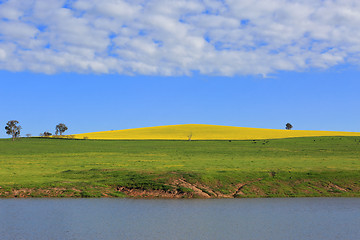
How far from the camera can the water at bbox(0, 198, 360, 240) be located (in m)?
23.6

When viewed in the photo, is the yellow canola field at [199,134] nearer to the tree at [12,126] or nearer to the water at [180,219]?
the tree at [12,126]

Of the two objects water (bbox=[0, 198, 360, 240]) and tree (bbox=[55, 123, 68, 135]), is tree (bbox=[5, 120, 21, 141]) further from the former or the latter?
water (bbox=[0, 198, 360, 240])

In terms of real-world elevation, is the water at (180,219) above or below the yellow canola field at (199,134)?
below

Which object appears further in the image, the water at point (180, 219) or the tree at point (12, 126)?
the tree at point (12, 126)

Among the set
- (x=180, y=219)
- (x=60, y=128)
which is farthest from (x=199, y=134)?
(x=180, y=219)

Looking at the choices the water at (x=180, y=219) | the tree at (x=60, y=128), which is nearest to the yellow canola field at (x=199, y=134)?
the tree at (x=60, y=128)

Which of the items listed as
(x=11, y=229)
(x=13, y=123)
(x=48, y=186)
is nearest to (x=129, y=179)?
(x=48, y=186)

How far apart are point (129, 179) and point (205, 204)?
10991mm

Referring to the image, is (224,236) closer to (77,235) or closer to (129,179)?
(77,235)

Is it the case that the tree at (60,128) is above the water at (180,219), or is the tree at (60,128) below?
above

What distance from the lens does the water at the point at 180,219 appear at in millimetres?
23594

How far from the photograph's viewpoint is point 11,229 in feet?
79.8

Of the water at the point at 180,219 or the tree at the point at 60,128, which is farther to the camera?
the tree at the point at 60,128

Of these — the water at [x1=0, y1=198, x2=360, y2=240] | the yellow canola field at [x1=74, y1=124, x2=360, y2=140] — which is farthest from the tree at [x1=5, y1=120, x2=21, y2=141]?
the water at [x1=0, y1=198, x2=360, y2=240]
